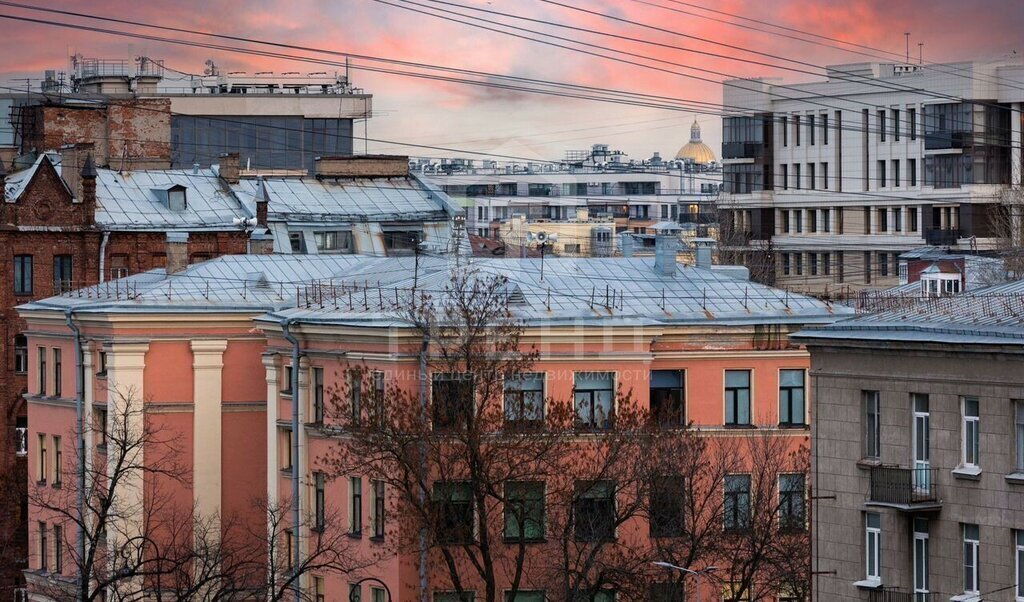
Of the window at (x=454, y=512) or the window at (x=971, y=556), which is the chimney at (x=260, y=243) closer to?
the window at (x=454, y=512)

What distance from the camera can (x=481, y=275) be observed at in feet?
189

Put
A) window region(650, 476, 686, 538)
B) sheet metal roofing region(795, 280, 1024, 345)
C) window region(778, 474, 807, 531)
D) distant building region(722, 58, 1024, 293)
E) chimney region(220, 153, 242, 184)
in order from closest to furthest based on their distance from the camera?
sheet metal roofing region(795, 280, 1024, 345) → window region(650, 476, 686, 538) → window region(778, 474, 807, 531) → chimney region(220, 153, 242, 184) → distant building region(722, 58, 1024, 293)

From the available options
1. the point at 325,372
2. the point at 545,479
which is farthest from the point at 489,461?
the point at 325,372

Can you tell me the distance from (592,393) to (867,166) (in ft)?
223

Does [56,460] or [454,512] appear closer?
[454,512]

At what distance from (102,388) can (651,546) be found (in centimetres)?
1634

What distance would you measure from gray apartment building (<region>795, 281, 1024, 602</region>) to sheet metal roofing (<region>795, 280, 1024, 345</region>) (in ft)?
0.12

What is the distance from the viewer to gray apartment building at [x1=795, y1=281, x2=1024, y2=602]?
125 ft

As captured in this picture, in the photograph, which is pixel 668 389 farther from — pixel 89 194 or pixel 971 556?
pixel 89 194

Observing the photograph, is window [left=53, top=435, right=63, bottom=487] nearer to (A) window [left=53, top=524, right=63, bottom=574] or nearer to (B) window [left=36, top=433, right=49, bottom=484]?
(B) window [left=36, top=433, right=49, bottom=484]

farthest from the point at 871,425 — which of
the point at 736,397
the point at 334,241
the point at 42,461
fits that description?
the point at 334,241

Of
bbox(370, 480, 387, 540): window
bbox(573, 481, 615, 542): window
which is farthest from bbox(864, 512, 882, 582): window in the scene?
bbox(370, 480, 387, 540): window

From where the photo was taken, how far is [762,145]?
415 feet

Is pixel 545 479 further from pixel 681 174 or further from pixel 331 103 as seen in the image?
pixel 681 174
